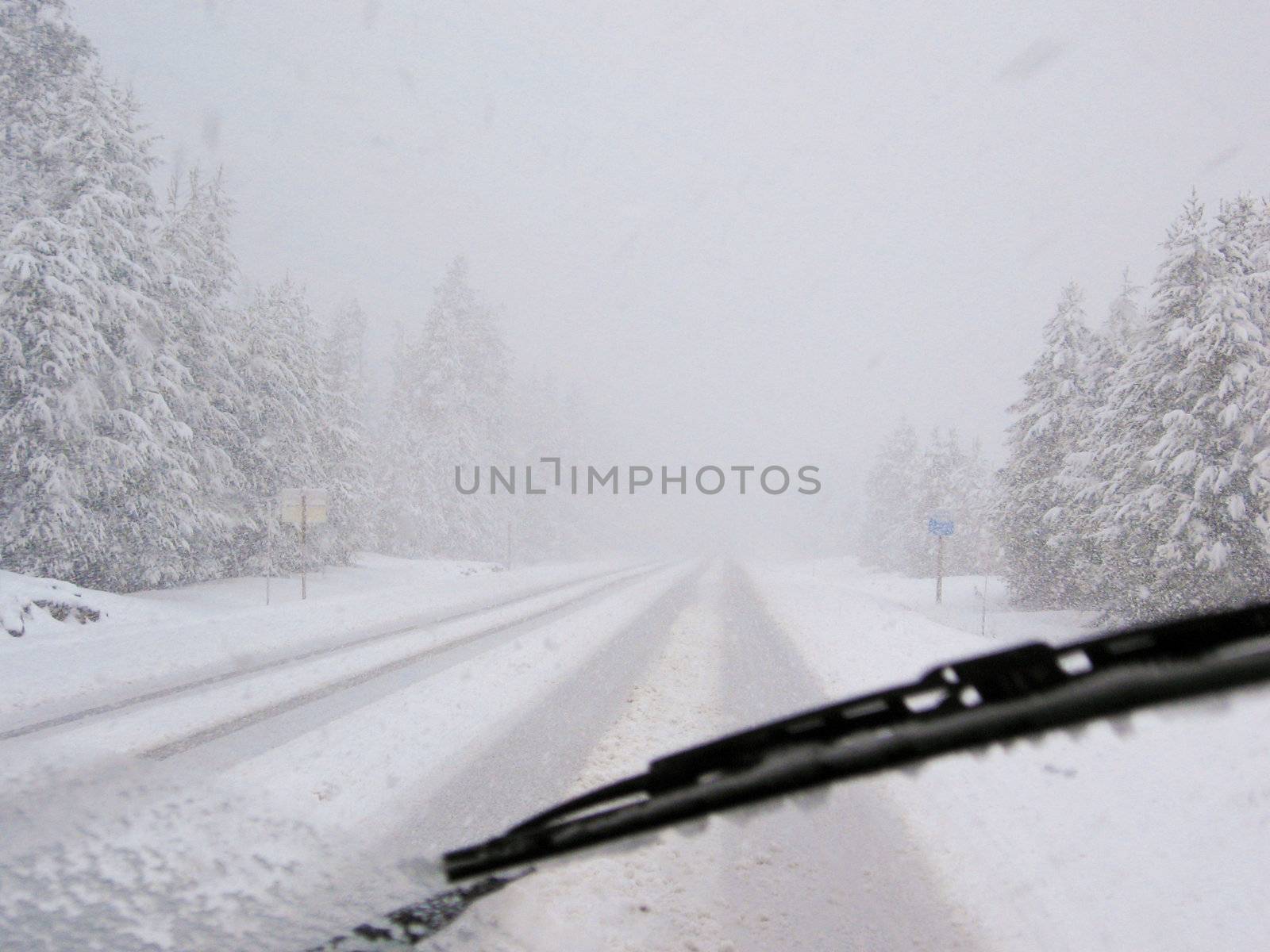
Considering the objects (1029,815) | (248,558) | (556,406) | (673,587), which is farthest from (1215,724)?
(556,406)

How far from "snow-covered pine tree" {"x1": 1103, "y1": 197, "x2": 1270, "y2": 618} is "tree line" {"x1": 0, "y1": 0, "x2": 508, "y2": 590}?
24788 mm

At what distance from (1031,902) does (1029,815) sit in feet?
3.20

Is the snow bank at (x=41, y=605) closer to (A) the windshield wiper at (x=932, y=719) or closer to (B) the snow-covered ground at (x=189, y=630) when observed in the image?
(B) the snow-covered ground at (x=189, y=630)

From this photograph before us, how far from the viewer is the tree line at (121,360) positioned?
1595cm

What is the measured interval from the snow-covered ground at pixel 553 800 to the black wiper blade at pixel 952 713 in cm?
10

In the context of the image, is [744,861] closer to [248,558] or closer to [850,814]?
[850,814]

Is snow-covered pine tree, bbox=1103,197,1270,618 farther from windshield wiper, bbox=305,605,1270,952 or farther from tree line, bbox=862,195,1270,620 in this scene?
windshield wiper, bbox=305,605,1270,952

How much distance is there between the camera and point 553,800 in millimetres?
4199

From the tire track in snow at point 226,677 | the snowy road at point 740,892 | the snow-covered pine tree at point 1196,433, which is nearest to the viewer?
the snowy road at point 740,892

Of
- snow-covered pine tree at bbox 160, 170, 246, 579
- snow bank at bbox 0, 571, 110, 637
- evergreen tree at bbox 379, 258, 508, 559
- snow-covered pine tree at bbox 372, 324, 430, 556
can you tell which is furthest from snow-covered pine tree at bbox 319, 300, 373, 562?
snow bank at bbox 0, 571, 110, 637

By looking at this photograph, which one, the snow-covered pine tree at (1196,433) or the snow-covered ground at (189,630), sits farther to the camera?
the snow-covered pine tree at (1196,433)

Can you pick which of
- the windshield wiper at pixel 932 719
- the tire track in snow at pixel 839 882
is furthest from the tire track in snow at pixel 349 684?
the windshield wiper at pixel 932 719

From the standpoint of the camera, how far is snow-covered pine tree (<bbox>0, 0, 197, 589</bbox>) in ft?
52.0

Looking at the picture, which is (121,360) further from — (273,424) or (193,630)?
(193,630)
